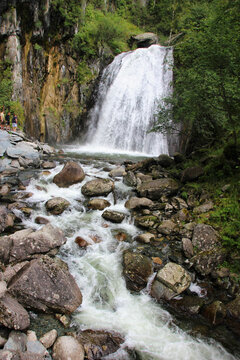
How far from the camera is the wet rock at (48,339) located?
322cm

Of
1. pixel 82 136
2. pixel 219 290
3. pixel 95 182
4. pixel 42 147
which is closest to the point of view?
pixel 219 290

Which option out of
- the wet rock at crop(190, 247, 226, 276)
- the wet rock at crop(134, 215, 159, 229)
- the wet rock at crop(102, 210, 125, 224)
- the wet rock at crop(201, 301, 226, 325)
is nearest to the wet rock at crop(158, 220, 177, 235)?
the wet rock at crop(134, 215, 159, 229)

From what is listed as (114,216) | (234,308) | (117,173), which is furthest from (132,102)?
(234,308)

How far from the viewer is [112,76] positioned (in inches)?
779

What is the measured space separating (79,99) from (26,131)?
6.34 m

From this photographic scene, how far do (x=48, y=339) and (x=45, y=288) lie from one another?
78 cm

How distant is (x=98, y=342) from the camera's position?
135 inches

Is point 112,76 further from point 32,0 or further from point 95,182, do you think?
point 95,182

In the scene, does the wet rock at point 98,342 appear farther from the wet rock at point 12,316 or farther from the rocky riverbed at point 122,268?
the wet rock at point 12,316

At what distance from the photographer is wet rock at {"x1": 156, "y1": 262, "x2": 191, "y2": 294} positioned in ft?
14.5

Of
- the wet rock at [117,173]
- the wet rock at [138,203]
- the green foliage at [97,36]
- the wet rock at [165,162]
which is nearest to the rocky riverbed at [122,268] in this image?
the wet rock at [138,203]

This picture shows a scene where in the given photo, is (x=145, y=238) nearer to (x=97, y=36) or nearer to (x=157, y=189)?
(x=157, y=189)

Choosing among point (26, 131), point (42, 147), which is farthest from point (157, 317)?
point (26, 131)

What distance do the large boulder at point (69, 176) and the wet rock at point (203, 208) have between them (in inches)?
177
